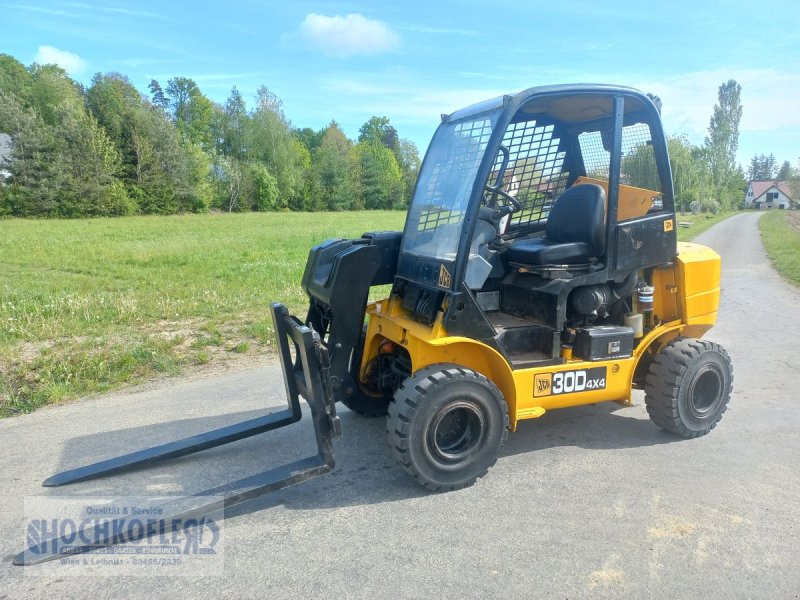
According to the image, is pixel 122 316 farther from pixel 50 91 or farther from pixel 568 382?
pixel 50 91

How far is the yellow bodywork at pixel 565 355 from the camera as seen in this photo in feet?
13.4

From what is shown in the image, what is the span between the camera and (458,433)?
13.1 feet

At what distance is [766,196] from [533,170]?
135 meters

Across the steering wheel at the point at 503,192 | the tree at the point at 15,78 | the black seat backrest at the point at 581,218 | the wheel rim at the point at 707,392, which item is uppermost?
the tree at the point at 15,78

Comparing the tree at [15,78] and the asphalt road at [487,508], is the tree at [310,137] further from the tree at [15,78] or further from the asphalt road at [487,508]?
the asphalt road at [487,508]

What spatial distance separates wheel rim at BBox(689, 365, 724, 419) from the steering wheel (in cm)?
203

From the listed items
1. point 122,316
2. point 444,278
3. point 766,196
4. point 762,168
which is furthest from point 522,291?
point 762,168

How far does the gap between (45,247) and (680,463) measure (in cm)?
2170

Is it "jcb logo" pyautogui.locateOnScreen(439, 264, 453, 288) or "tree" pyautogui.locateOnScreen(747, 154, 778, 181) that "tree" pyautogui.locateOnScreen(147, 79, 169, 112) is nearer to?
"jcb logo" pyautogui.locateOnScreen(439, 264, 453, 288)

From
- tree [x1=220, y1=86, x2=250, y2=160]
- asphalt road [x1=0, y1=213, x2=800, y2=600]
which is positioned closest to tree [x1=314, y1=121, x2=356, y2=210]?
tree [x1=220, y1=86, x2=250, y2=160]

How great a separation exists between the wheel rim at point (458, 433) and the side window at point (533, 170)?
1.86 meters

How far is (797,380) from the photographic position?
609cm

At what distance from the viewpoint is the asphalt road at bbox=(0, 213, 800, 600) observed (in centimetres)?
296

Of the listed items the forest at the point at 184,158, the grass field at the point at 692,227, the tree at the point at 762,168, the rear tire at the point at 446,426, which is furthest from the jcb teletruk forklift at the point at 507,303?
the tree at the point at 762,168
